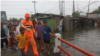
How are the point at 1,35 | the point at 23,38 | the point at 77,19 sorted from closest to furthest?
the point at 23,38
the point at 1,35
the point at 77,19

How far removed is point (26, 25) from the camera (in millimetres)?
3424

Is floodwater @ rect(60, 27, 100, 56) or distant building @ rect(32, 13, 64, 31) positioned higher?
distant building @ rect(32, 13, 64, 31)

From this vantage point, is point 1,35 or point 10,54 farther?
point 1,35

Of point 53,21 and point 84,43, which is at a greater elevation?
point 53,21

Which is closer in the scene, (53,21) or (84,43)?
(84,43)

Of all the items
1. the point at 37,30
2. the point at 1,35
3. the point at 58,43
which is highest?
the point at 37,30

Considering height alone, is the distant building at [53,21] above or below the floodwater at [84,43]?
above

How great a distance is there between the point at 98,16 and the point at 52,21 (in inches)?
1094

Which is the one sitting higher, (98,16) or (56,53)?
(98,16)

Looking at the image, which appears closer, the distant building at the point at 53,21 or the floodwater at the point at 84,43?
the floodwater at the point at 84,43

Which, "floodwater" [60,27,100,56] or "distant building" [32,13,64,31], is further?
"distant building" [32,13,64,31]

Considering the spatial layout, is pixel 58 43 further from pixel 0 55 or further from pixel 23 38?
pixel 0 55

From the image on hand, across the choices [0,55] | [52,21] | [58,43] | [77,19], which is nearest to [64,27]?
[52,21]

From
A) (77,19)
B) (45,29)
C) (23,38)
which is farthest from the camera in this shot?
(77,19)
